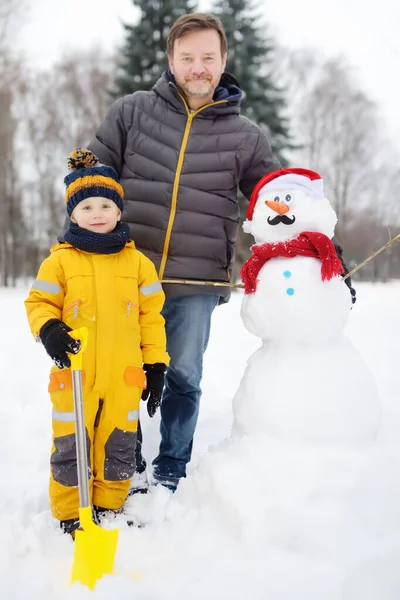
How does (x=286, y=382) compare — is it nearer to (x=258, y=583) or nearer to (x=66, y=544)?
(x=258, y=583)

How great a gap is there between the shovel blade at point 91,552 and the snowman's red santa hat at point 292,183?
1.30 m

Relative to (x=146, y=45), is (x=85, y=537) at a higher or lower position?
lower

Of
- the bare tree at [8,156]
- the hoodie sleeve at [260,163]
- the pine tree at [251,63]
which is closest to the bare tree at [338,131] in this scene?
the pine tree at [251,63]

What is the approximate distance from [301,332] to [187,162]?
3.08ft

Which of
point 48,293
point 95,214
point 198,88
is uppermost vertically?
point 198,88

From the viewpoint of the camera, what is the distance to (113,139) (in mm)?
2299

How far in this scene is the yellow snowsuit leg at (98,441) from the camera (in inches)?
74.2

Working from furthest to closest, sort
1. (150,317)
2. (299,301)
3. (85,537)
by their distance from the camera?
(150,317)
(299,301)
(85,537)

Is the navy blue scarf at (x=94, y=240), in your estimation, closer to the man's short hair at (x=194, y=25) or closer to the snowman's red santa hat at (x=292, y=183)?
the snowman's red santa hat at (x=292, y=183)

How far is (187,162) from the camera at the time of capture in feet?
7.30

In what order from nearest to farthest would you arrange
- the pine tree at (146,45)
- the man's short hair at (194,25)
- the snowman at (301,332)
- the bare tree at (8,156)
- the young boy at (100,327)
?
the snowman at (301,332) → the young boy at (100,327) → the man's short hair at (194,25) → the pine tree at (146,45) → the bare tree at (8,156)

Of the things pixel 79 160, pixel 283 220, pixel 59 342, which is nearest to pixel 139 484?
pixel 59 342

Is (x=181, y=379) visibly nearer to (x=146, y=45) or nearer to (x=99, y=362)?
(x=99, y=362)

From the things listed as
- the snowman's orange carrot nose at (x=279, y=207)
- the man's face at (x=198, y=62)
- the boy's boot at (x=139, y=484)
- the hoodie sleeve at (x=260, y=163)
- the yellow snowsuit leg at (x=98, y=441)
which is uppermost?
the man's face at (x=198, y=62)
